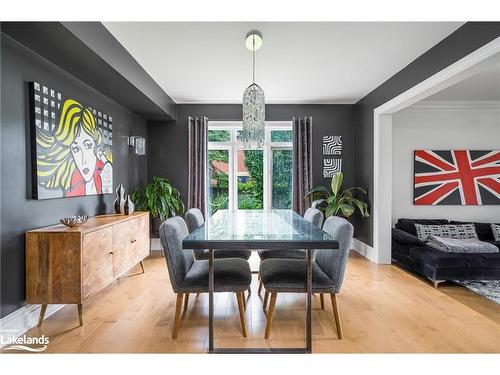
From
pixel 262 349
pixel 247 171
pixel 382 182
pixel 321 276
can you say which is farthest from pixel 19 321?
pixel 382 182

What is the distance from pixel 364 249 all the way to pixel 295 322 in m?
2.63

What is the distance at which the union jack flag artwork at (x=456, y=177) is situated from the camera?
4586 mm

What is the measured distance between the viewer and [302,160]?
4.83 m

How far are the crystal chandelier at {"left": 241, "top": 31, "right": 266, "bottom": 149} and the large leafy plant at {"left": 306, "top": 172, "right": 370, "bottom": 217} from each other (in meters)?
1.89

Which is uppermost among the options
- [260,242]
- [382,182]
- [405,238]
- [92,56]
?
[92,56]

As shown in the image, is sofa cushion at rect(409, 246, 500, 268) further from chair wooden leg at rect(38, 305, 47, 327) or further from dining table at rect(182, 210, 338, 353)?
chair wooden leg at rect(38, 305, 47, 327)

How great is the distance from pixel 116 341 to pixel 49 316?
2.84ft

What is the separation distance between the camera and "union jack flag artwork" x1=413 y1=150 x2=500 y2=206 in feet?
15.0

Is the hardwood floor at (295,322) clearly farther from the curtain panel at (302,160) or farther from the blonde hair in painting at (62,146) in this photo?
the curtain panel at (302,160)

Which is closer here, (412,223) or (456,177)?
(412,223)

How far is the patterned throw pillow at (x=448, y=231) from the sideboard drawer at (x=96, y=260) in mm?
3920

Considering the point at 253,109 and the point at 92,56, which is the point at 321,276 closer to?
the point at 253,109

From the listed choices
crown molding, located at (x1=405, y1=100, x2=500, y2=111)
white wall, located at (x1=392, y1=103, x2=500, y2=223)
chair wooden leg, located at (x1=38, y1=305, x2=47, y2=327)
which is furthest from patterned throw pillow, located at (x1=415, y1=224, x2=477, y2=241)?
chair wooden leg, located at (x1=38, y1=305, x2=47, y2=327)
